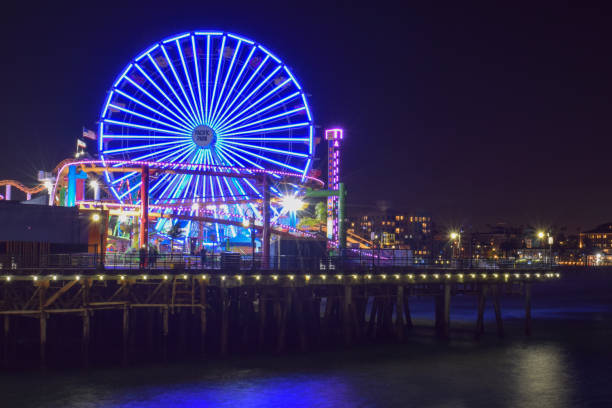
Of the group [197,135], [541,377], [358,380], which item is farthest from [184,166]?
[541,377]

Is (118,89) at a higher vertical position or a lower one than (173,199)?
higher

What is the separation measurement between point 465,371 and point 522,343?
11230mm

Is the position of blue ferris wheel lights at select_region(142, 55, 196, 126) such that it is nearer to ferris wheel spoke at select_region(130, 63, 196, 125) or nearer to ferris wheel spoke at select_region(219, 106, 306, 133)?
ferris wheel spoke at select_region(130, 63, 196, 125)

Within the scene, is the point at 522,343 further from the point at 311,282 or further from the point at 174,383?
the point at 174,383

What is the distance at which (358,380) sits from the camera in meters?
30.2

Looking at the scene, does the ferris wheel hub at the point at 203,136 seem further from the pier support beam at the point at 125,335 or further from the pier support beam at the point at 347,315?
the pier support beam at the point at 125,335

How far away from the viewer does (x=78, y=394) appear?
2683 centimetres

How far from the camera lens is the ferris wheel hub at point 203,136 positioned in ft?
191

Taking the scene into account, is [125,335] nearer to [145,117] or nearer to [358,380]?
[358,380]

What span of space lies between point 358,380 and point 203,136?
33413 millimetres

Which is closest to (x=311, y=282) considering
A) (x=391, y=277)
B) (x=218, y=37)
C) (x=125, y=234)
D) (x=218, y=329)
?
(x=391, y=277)

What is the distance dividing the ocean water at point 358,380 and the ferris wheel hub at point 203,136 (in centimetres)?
2695

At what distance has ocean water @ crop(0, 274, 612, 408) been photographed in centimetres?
2680

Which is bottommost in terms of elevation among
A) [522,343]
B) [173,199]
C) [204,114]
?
[522,343]
